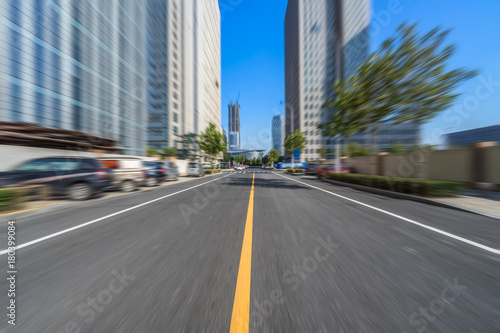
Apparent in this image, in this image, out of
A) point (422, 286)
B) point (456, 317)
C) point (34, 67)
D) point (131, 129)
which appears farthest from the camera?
point (131, 129)

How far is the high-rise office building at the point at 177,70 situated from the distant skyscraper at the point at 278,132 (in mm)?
41238

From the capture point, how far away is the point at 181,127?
4306cm

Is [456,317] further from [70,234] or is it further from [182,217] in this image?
[70,234]

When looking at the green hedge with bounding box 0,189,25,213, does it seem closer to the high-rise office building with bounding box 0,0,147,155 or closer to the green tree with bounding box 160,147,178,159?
the high-rise office building with bounding box 0,0,147,155

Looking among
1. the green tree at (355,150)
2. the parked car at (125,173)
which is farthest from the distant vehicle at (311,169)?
the parked car at (125,173)

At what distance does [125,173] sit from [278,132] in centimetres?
8939

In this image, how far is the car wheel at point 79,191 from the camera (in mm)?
6461

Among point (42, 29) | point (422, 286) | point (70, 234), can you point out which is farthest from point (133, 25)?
point (422, 286)

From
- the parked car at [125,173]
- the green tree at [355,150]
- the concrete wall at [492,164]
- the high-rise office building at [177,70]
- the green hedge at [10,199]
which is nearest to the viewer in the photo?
the green hedge at [10,199]

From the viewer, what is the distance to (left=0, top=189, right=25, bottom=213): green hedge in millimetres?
4629

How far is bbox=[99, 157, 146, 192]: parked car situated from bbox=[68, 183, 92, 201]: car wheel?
2135 millimetres

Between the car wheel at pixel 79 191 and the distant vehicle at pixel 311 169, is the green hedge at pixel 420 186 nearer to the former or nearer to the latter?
the car wheel at pixel 79 191

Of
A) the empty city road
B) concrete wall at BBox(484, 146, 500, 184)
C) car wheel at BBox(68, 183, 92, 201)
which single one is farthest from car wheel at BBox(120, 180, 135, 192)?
concrete wall at BBox(484, 146, 500, 184)

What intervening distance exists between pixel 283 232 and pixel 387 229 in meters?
2.28
